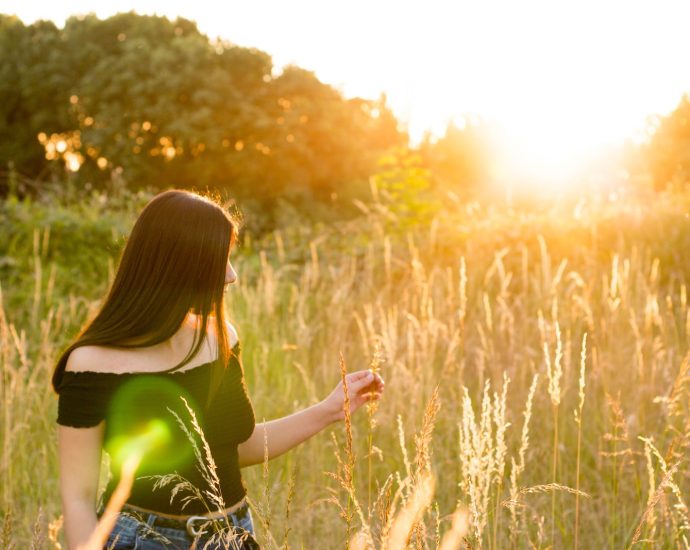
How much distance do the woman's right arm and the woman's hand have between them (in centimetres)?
58

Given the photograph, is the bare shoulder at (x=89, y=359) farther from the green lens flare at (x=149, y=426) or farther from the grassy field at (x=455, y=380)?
the grassy field at (x=455, y=380)

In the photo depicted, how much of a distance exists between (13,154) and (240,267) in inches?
830

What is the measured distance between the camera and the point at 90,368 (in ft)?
5.60

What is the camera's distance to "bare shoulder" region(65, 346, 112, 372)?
Result: 67.3 inches

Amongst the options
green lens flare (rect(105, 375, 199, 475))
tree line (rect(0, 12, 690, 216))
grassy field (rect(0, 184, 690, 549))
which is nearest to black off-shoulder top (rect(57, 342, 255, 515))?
green lens flare (rect(105, 375, 199, 475))

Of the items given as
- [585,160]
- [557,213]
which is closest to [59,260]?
[557,213]

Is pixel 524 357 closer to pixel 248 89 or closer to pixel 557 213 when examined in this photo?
pixel 557 213

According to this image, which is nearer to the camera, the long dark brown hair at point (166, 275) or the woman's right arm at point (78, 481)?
the woman's right arm at point (78, 481)

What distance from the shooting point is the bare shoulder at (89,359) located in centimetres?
171

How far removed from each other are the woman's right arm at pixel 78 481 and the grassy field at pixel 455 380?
0.05 meters

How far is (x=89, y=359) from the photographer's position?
5.62 ft

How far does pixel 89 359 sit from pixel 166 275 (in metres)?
0.25

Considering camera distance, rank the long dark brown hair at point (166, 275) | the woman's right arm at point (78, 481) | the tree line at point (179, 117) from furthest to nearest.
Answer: the tree line at point (179, 117)
the long dark brown hair at point (166, 275)
the woman's right arm at point (78, 481)

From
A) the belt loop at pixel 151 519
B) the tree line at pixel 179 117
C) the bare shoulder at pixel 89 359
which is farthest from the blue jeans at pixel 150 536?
the tree line at pixel 179 117
